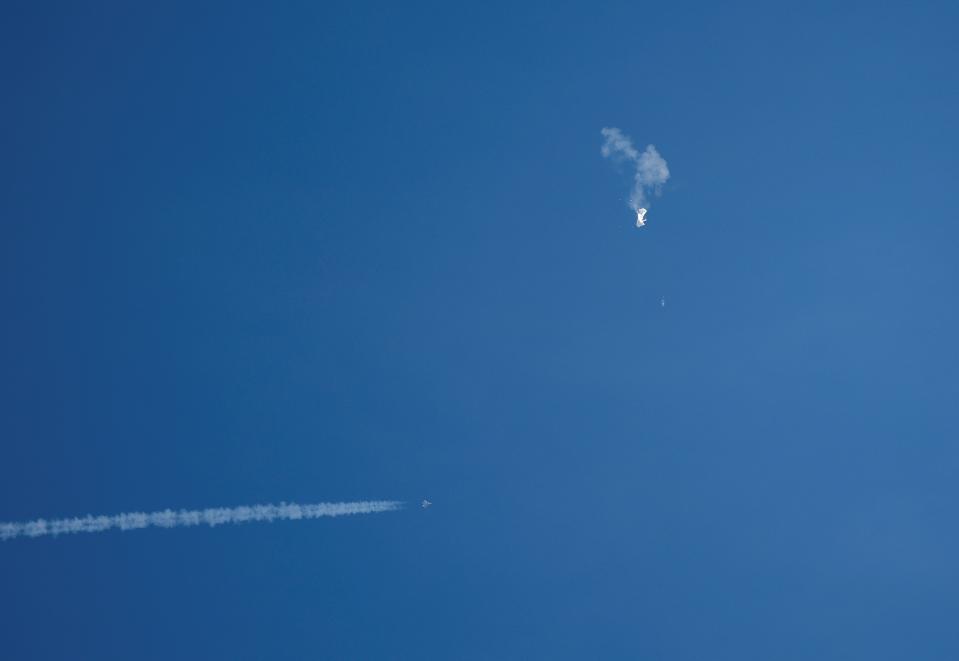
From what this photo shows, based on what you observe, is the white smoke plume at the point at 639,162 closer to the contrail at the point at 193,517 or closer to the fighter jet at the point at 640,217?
the fighter jet at the point at 640,217

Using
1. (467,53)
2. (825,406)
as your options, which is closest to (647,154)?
(467,53)

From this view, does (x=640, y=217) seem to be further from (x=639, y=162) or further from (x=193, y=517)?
(x=193, y=517)

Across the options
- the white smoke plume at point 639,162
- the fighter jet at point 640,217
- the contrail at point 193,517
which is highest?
the white smoke plume at point 639,162

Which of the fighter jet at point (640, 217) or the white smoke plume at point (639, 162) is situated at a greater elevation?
the white smoke plume at point (639, 162)

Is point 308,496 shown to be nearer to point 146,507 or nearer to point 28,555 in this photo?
point 146,507

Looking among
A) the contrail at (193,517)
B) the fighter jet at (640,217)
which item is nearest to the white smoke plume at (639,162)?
the fighter jet at (640,217)

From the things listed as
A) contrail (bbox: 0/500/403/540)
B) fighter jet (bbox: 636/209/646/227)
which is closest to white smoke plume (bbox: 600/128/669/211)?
fighter jet (bbox: 636/209/646/227)

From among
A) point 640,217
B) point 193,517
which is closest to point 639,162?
point 640,217
